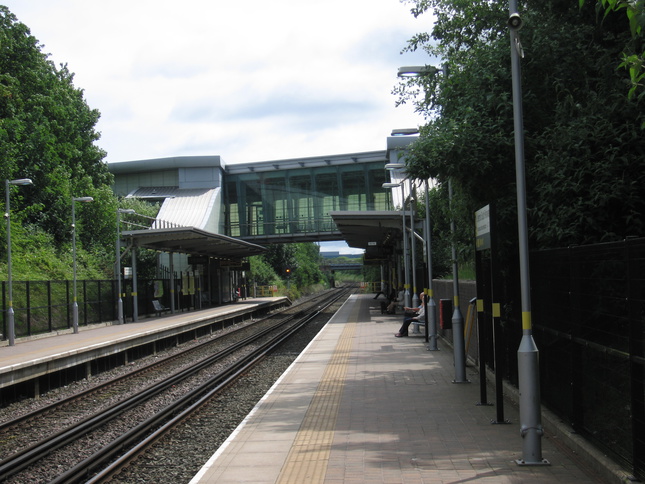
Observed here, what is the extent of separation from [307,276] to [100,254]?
138ft

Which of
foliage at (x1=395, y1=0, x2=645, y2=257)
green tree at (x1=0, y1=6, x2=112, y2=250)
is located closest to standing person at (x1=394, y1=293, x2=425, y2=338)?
foliage at (x1=395, y1=0, x2=645, y2=257)

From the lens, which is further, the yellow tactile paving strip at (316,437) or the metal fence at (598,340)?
the yellow tactile paving strip at (316,437)

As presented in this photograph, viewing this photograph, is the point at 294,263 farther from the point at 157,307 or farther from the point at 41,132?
→ the point at 157,307

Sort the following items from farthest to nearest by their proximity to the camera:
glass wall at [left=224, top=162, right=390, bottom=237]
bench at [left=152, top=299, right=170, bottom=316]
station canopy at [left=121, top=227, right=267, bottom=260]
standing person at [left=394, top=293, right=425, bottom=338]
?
glass wall at [left=224, top=162, right=390, bottom=237] < bench at [left=152, top=299, right=170, bottom=316] < station canopy at [left=121, top=227, right=267, bottom=260] < standing person at [left=394, top=293, right=425, bottom=338]

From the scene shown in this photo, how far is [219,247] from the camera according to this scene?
130ft

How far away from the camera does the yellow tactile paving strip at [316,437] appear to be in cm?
624

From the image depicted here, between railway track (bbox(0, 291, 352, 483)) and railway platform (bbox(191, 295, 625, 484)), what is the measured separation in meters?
1.62

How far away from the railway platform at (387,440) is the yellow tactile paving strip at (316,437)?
0.03 feet

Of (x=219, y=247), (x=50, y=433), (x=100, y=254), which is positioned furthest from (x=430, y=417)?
(x=100, y=254)

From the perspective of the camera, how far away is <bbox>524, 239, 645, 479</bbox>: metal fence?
5211mm

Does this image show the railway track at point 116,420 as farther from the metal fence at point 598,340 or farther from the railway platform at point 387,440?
the metal fence at point 598,340

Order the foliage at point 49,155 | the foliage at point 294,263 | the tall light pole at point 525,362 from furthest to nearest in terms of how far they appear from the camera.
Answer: the foliage at point 294,263 < the foliage at point 49,155 < the tall light pole at point 525,362

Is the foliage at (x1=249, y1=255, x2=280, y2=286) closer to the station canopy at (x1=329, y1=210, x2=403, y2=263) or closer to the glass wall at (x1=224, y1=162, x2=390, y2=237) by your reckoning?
the glass wall at (x1=224, y1=162, x2=390, y2=237)

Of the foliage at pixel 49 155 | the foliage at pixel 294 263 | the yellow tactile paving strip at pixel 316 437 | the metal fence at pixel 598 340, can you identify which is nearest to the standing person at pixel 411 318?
the yellow tactile paving strip at pixel 316 437
